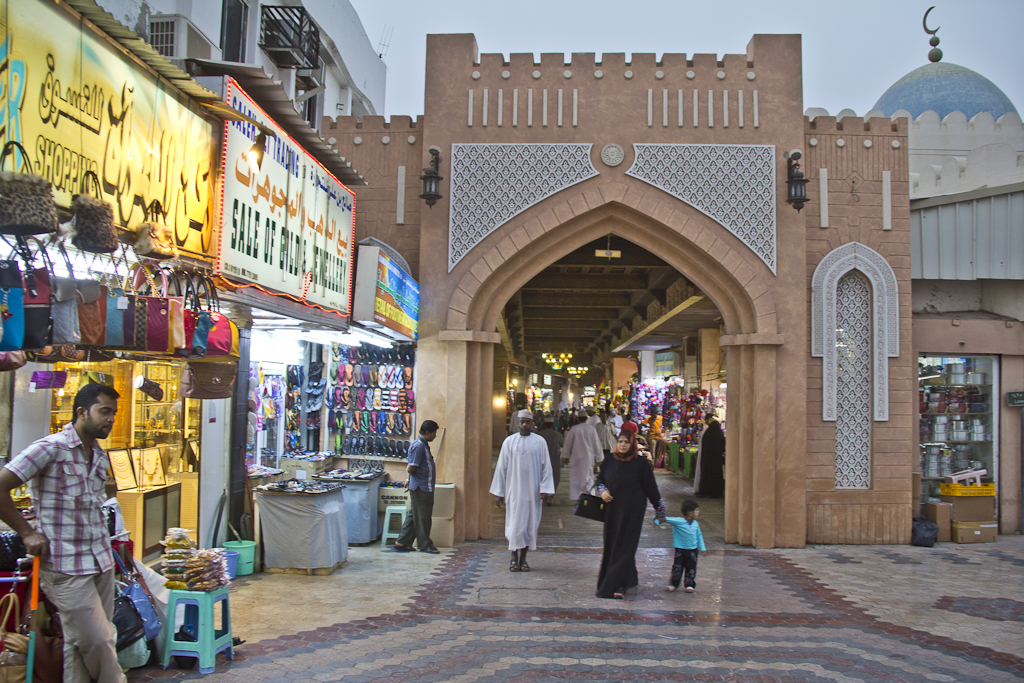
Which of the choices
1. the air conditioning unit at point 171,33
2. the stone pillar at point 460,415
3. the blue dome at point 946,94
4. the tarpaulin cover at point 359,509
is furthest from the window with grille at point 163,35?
the blue dome at point 946,94

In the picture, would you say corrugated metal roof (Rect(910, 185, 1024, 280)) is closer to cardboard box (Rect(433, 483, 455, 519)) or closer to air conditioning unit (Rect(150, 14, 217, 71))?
cardboard box (Rect(433, 483, 455, 519))

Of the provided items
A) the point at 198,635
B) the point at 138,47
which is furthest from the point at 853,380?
the point at 138,47

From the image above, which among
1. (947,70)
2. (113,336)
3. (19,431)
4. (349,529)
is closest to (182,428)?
(19,431)

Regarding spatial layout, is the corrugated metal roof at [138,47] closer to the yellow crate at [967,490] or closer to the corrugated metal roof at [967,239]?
the corrugated metal roof at [967,239]

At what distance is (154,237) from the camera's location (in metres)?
3.90

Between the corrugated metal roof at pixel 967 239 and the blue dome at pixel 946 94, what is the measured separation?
5958 mm

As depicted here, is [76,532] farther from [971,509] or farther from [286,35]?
[286,35]

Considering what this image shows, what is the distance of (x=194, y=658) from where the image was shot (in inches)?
169

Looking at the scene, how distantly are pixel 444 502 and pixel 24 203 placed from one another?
6160 mm

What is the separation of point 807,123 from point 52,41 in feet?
27.5

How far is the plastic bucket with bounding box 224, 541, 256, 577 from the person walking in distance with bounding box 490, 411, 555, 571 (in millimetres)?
Answer: 2422

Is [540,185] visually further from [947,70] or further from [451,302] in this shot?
[947,70]

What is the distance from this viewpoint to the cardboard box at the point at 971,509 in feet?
29.7

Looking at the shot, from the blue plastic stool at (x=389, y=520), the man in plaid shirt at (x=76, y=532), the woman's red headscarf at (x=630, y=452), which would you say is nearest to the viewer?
the man in plaid shirt at (x=76, y=532)
